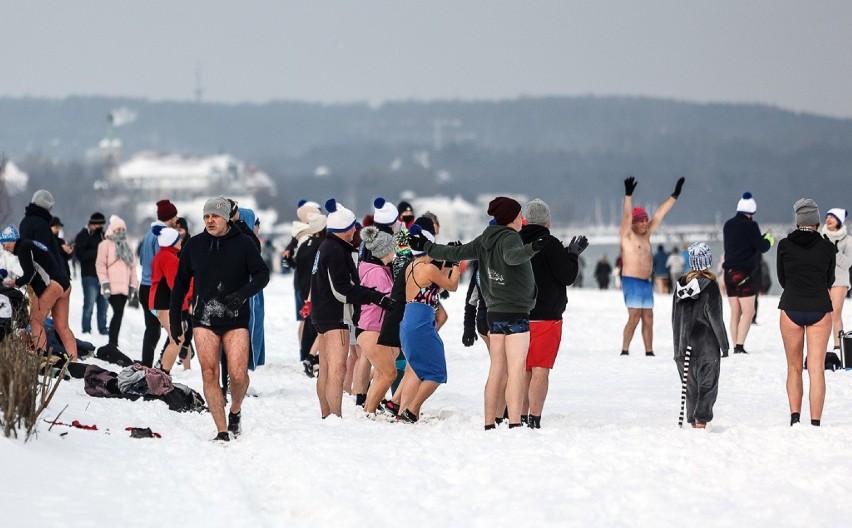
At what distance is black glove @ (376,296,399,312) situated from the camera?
1080 cm

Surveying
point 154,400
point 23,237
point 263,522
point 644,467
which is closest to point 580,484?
point 644,467

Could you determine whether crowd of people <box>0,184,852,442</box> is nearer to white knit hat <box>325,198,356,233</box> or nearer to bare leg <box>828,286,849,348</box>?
white knit hat <box>325,198,356,233</box>

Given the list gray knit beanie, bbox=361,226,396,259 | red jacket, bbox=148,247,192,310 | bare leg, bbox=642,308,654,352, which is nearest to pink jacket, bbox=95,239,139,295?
red jacket, bbox=148,247,192,310

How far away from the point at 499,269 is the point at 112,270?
8.03 m

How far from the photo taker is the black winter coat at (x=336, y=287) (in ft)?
35.8

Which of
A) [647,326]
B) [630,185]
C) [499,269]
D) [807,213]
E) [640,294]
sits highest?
[630,185]

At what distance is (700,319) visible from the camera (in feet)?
34.7

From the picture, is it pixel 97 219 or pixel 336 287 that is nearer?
pixel 336 287

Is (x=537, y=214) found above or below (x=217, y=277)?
above

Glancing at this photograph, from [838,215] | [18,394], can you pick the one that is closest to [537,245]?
[18,394]

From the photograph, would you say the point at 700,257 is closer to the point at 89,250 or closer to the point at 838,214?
the point at 838,214

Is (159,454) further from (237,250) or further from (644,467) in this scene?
(644,467)

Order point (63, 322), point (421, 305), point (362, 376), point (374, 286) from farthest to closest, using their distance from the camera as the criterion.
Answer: point (63, 322), point (362, 376), point (374, 286), point (421, 305)

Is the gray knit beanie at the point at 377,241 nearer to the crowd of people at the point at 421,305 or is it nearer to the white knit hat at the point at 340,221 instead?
the crowd of people at the point at 421,305
